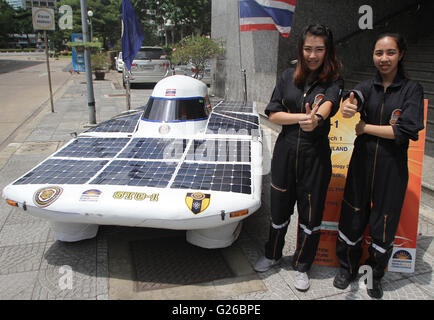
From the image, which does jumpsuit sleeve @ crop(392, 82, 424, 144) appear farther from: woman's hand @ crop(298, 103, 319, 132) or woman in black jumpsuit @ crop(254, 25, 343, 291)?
woman's hand @ crop(298, 103, 319, 132)

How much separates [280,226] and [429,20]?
33.3 ft

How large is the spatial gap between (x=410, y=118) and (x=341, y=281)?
155 centimetres

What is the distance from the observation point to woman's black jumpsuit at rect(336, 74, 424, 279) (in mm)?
2711

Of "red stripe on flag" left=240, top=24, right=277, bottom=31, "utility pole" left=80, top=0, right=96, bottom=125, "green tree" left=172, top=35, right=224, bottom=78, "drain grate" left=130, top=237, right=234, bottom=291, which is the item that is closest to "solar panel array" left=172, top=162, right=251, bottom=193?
"drain grate" left=130, top=237, right=234, bottom=291

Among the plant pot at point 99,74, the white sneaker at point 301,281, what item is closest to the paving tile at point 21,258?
the white sneaker at point 301,281

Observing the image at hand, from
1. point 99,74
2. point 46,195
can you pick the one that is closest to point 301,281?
point 46,195

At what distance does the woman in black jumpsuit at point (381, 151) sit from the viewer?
271 cm

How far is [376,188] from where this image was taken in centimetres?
292

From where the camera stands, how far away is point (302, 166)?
3012 millimetres

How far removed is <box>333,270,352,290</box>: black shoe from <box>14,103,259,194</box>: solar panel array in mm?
1139

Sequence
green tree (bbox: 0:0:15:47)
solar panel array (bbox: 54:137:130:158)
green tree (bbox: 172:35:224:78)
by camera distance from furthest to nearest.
Answer: green tree (bbox: 0:0:15:47)
green tree (bbox: 172:35:224:78)
solar panel array (bbox: 54:137:130:158)

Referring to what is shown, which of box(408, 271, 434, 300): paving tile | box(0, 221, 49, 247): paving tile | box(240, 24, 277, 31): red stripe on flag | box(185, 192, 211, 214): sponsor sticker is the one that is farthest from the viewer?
box(240, 24, 277, 31): red stripe on flag
